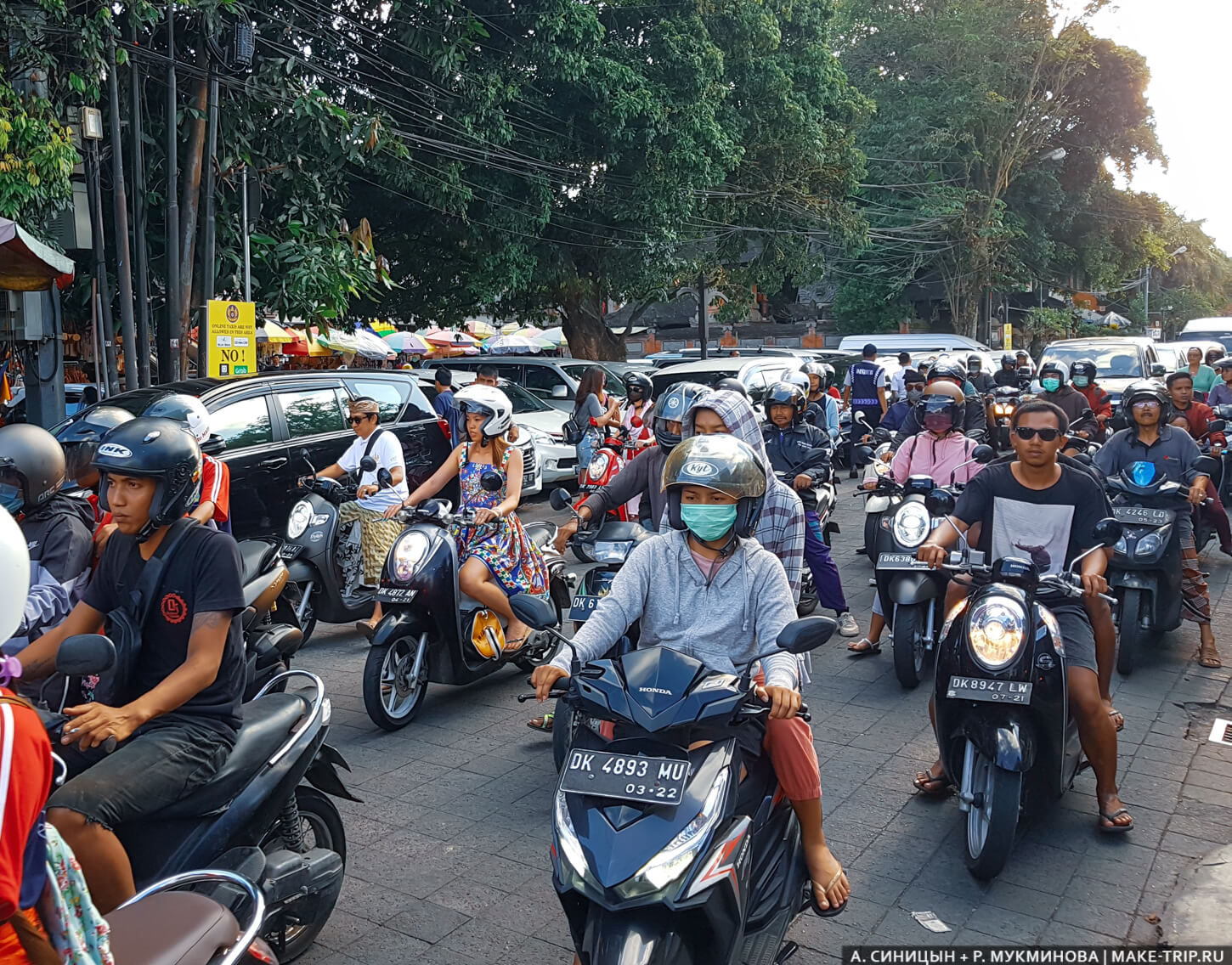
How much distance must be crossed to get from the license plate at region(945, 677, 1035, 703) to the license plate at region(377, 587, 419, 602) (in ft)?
9.75

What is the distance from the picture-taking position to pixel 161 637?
11.0ft

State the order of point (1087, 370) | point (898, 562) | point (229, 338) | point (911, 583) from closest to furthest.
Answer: point (911, 583), point (898, 562), point (1087, 370), point (229, 338)

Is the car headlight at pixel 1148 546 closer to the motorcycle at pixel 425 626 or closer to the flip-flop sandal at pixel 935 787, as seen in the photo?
the flip-flop sandal at pixel 935 787

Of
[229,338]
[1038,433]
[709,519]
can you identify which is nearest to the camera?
[709,519]

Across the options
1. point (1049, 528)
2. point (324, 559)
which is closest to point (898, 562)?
point (1049, 528)

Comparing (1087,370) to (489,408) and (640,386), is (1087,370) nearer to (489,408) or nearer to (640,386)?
(640,386)

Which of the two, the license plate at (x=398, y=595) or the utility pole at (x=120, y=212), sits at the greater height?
the utility pole at (x=120, y=212)

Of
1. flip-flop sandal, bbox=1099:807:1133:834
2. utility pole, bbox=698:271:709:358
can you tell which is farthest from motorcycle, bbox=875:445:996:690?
utility pole, bbox=698:271:709:358

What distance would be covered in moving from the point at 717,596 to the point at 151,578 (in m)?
1.67

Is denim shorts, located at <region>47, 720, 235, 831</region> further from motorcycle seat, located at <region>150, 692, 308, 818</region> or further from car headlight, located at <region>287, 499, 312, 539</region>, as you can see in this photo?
car headlight, located at <region>287, 499, 312, 539</region>

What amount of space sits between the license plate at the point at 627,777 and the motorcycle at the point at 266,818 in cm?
94

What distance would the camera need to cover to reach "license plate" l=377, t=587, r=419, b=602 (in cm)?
614

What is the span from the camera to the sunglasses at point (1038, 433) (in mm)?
4889

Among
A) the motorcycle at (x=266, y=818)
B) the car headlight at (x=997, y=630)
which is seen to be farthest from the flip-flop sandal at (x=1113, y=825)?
the motorcycle at (x=266, y=818)
